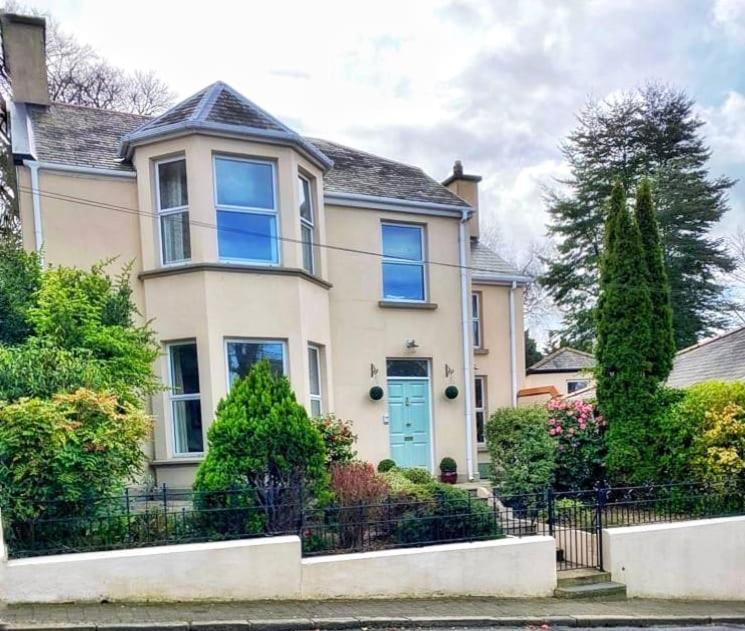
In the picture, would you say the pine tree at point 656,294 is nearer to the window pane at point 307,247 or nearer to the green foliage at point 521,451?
the green foliage at point 521,451

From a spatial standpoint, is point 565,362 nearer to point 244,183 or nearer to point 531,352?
point 531,352

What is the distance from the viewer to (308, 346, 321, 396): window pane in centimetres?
1197

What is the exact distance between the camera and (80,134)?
12.0 metres

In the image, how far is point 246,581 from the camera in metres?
6.59

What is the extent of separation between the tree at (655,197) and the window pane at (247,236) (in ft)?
68.8

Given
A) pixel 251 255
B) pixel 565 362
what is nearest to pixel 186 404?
pixel 251 255

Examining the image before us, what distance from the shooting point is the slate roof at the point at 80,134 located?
1106 centimetres

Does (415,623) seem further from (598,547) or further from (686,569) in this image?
(686,569)

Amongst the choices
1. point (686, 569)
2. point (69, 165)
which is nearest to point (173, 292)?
point (69, 165)

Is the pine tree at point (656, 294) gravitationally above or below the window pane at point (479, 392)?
above

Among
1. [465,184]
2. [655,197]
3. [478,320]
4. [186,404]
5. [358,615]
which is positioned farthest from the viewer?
[655,197]

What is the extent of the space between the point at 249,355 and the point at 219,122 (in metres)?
4.03

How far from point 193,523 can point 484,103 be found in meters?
16.2

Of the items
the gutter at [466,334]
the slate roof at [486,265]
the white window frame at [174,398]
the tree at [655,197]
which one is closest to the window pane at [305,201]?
the white window frame at [174,398]
